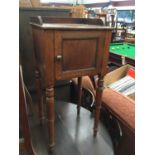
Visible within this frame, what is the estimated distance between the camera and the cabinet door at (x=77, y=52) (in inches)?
26.0

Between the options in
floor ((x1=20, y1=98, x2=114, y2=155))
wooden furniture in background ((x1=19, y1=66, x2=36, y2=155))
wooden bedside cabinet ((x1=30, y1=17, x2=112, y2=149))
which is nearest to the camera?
wooden furniture in background ((x1=19, y1=66, x2=36, y2=155))

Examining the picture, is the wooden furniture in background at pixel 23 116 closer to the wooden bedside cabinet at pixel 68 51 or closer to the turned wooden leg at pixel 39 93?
the wooden bedside cabinet at pixel 68 51

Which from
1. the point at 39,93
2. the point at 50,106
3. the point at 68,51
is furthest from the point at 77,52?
the point at 39,93

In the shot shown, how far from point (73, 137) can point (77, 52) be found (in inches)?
19.8

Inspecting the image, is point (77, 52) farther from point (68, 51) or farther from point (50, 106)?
point (50, 106)

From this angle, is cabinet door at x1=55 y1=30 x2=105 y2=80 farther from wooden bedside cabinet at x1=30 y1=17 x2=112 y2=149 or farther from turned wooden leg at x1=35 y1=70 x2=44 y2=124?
turned wooden leg at x1=35 y1=70 x2=44 y2=124

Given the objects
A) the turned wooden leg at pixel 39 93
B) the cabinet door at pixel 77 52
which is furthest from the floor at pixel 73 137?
the cabinet door at pixel 77 52

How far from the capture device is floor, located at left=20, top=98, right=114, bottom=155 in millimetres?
862

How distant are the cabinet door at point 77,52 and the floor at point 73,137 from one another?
1.30ft

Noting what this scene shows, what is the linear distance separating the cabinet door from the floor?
395 mm

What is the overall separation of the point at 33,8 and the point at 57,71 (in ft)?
2.07

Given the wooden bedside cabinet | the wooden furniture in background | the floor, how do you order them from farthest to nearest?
1. the floor
2. the wooden bedside cabinet
3. the wooden furniture in background

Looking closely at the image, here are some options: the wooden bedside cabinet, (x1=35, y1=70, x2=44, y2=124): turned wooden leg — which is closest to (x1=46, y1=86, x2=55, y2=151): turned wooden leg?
the wooden bedside cabinet
